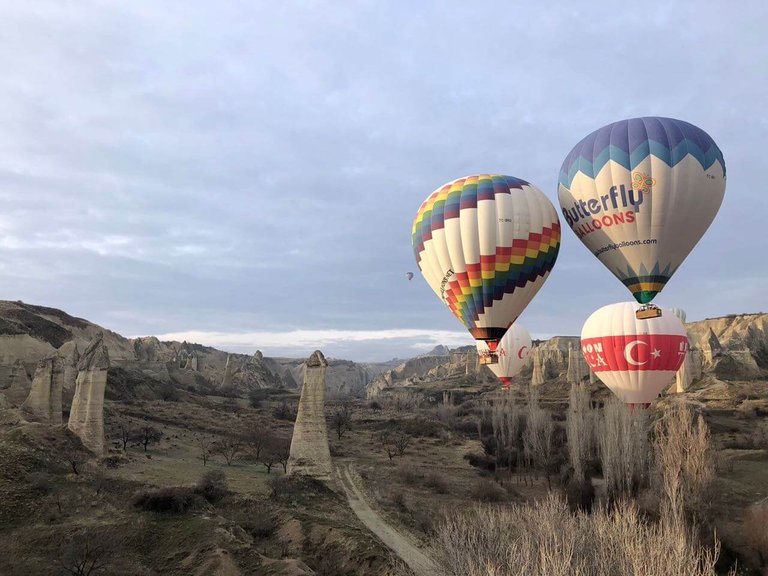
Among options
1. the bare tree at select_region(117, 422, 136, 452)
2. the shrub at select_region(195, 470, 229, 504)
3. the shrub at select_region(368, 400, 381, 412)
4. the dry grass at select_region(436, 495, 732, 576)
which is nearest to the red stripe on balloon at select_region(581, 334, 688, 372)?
the dry grass at select_region(436, 495, 732, 576)

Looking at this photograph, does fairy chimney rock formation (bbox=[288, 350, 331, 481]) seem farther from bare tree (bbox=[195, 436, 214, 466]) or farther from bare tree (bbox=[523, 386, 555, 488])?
bare tree (bbox=[523, 386, 555, 488])

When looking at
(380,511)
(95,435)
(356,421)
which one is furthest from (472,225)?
(356,421)

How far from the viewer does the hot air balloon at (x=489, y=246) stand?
20.2m

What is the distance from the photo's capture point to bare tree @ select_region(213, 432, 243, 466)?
33.5m

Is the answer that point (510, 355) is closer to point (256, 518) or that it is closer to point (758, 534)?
point (758, 534)

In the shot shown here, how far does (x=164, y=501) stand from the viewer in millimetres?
18328

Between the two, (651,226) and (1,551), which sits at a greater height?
(651,226)

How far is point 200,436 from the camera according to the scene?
136ft

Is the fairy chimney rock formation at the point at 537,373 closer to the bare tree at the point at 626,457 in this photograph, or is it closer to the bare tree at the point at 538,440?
the bare tree at the point at 538,440

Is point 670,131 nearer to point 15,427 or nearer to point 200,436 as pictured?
point 15,427

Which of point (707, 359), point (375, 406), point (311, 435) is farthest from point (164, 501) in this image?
point (707, 359)

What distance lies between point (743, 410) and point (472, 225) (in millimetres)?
55107

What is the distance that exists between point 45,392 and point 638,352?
34.2 metres

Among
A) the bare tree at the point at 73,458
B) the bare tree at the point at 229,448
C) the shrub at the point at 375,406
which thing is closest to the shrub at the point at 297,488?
the bare tree at the point at 73,458
